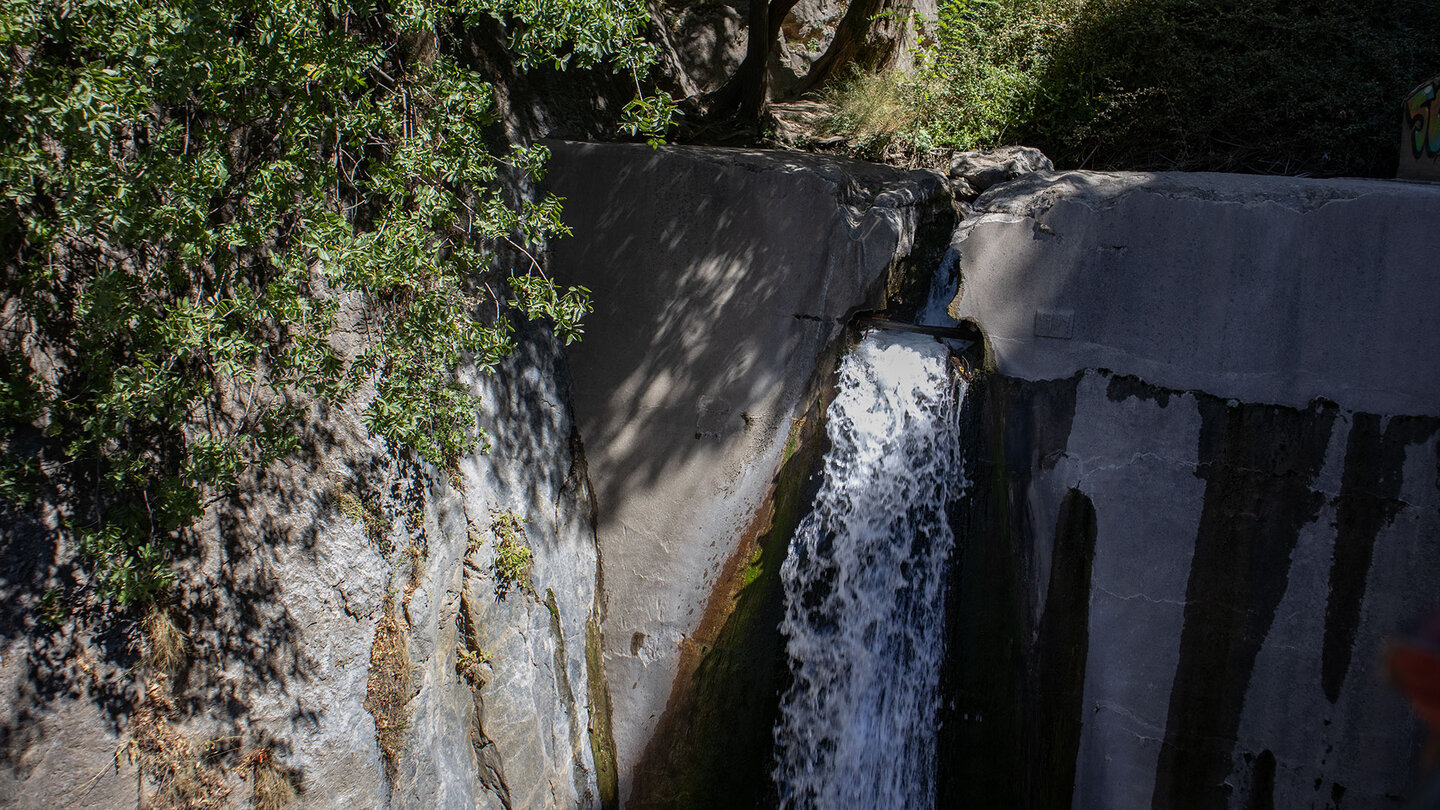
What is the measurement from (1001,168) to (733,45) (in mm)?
2679

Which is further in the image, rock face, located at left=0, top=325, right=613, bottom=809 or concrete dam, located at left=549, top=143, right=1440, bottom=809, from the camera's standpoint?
concrete dam, located at left=549, top=143, right=1440, bottom=809

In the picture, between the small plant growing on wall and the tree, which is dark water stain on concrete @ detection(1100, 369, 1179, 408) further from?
the tree

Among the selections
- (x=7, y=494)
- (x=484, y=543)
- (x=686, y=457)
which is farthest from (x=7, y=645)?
(x=686, y=457)

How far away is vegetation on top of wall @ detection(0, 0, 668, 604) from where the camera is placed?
→ 2.66 metres

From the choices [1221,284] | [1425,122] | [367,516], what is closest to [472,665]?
[367,516]

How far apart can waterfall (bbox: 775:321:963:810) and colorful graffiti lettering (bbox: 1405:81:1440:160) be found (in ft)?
9.61

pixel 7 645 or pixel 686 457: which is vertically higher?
pixel 686 457

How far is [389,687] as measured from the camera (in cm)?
387

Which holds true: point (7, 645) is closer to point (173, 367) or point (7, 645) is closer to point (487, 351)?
point (173, 367)

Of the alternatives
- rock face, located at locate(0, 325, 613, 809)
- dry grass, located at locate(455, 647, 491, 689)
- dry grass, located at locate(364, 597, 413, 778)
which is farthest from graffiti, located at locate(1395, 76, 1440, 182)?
dry grass, located at locate(364, 597, 413, 778)

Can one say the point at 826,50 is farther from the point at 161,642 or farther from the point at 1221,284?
the point at 161,642

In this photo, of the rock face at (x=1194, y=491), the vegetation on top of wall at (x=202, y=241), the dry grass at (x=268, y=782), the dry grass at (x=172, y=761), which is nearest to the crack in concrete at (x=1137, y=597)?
the rock face at (x=1194, y=491)

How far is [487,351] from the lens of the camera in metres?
3.65

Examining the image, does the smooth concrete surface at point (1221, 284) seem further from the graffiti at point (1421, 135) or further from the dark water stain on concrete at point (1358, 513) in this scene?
the graffiti at point (1421, 135)
